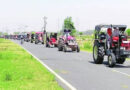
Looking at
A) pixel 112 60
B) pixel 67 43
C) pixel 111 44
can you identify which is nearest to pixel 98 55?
pixel 111 44

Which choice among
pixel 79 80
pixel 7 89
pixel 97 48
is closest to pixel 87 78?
pixel 79 80

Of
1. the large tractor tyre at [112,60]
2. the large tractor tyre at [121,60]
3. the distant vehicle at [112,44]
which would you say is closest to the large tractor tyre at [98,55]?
the distant vehicle at [112,44]

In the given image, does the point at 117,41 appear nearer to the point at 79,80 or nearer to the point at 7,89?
the point at 79,80

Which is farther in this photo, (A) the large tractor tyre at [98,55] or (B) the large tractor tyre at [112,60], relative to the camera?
(A) the large tractor tyre at [98,55]

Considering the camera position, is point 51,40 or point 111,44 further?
point 51,40

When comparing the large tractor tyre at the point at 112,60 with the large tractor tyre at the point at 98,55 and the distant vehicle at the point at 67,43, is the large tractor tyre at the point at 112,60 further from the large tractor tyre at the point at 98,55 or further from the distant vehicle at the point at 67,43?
the distant vehicle at the point at 67,43

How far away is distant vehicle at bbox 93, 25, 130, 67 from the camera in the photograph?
19.6 metres

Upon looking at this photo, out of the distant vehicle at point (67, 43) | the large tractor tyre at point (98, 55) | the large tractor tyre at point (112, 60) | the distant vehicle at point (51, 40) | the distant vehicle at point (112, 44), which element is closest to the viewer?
the large tractor tyre at point (112, 60)

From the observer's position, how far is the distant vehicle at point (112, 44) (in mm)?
Answer: 19609

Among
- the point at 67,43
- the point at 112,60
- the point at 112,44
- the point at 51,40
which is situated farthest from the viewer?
the point at 51,40

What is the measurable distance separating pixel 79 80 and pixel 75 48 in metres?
25.0

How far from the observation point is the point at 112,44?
66.9ft

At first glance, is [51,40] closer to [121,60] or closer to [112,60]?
[121,60]

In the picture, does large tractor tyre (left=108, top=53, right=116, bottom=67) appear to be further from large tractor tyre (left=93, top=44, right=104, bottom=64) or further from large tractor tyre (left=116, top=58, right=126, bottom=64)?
large tractor tyre (left=116, top=58, right=126, bottom=64)
